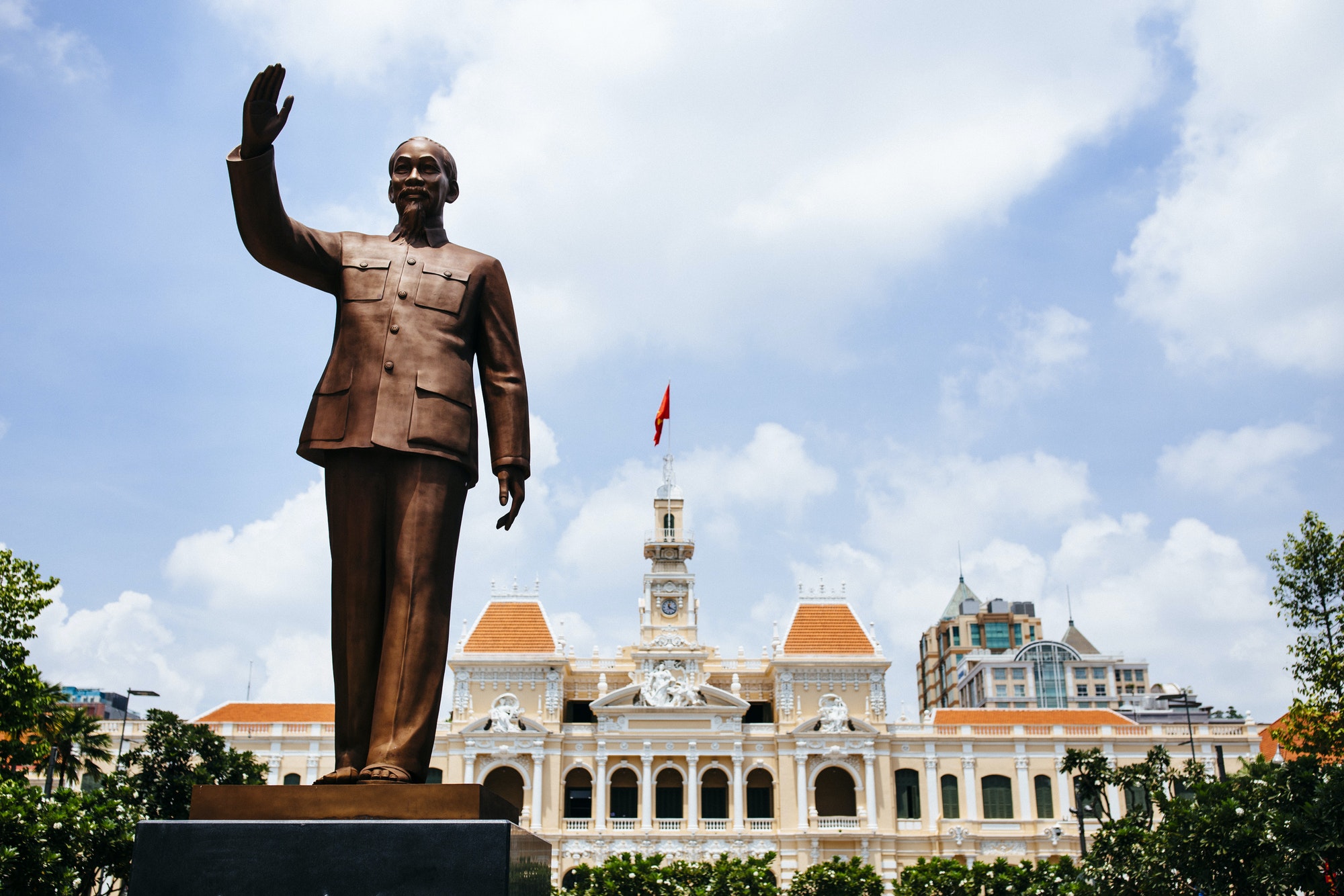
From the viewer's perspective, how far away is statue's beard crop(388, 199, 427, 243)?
5.70 meters

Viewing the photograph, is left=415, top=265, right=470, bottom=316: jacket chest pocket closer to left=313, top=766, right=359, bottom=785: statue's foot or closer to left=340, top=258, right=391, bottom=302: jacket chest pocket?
left=340, top=258, right=391, bottom=302: jacket chest pocket

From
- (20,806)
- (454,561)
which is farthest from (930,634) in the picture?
(454,561)

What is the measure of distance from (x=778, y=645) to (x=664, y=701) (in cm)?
491

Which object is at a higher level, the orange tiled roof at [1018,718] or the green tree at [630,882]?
the orange tiled roof at [1018,718]

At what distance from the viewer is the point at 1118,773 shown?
23.9 metres

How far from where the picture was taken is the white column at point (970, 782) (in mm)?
40312

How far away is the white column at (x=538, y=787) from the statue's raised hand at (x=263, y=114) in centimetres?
3666

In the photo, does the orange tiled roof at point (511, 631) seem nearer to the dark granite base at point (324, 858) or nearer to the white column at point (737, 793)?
the white column at point (737, 793)

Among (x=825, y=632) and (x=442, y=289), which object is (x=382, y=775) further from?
(x=825, y=632)

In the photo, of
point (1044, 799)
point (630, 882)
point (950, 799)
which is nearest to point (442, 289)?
point (630, 882)

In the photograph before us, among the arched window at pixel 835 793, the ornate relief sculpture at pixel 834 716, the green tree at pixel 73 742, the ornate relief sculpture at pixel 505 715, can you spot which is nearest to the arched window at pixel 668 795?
the arched window at pixel 835 793

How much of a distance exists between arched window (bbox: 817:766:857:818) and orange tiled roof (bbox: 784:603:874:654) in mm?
4449

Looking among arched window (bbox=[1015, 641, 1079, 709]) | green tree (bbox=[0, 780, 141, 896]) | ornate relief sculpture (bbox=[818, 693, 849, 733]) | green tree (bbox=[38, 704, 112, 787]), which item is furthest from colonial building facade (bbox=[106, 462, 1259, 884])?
arched window (bbox=[1015, 641, 1079, 709])

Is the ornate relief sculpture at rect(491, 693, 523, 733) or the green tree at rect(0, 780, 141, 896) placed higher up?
the ornate relief sculpture at rect(491, 693, 523, 733)
